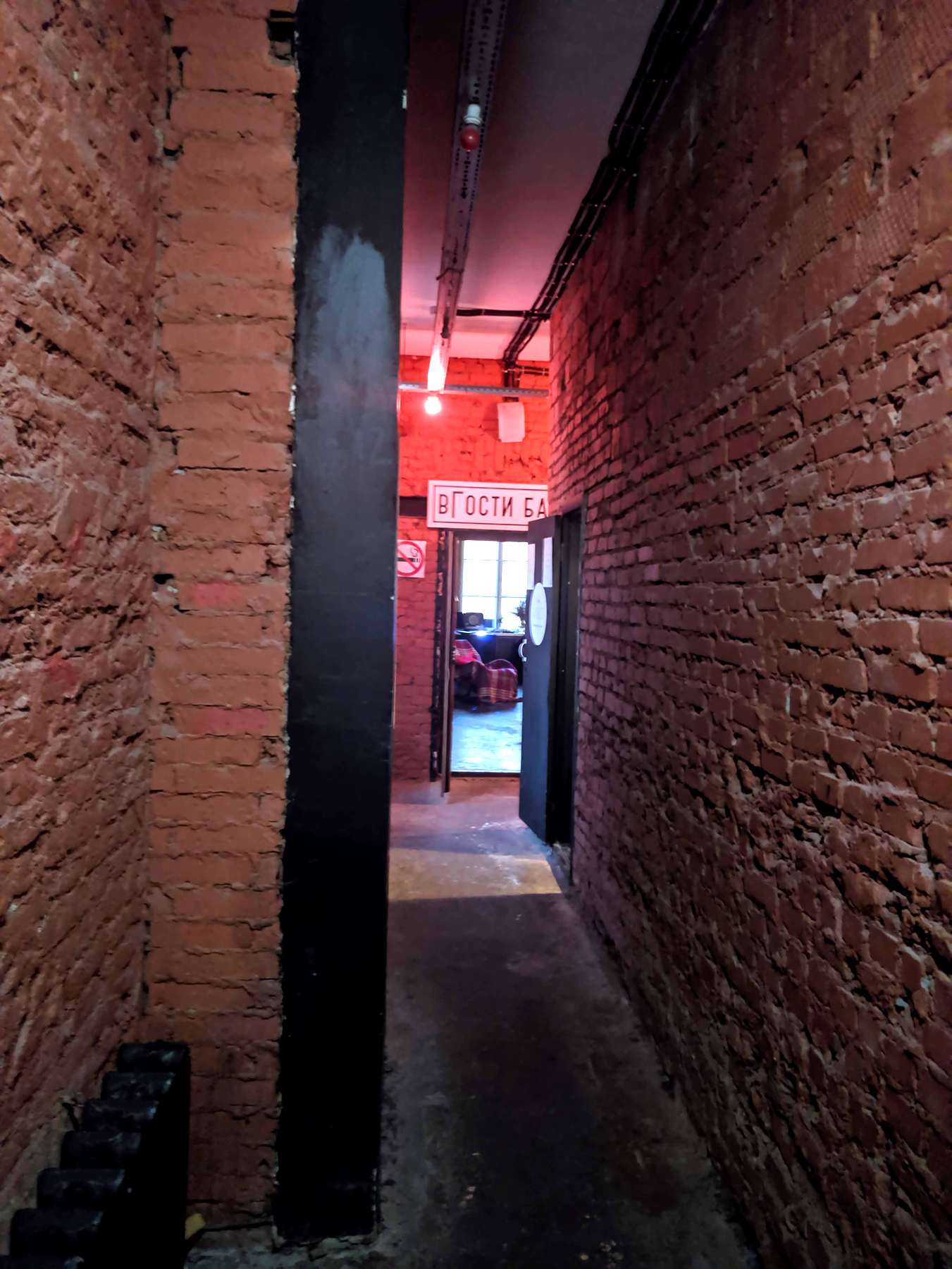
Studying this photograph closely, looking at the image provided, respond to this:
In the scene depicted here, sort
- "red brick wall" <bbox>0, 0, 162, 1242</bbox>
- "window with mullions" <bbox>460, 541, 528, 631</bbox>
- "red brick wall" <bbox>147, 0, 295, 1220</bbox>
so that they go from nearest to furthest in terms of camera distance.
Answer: "red brick wall" <bbox>0, 0, 162, 1242</bbox> → "red brick wall" <bbox>147, 0, 295, 1220</bbox> → "window with mullions" <bbox>460, 541, 528, 631</bbox>

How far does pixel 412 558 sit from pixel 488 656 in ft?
20.5

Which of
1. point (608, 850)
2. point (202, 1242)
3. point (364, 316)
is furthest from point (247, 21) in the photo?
point (608, 850)

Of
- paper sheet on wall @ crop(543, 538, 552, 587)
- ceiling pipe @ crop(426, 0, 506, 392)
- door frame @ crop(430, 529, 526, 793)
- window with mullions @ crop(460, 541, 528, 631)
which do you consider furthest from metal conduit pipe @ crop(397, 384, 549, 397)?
window with mullions @ crop(460, 541, 528, 631)

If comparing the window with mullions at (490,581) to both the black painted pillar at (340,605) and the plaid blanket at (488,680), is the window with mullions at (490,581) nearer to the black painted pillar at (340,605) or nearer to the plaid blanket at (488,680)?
the plaid blanket at (488,680)

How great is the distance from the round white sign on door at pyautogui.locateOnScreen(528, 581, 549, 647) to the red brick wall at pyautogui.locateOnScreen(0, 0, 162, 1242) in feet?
11.9

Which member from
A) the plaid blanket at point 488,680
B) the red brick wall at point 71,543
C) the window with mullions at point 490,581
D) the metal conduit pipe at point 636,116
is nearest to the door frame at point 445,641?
the metal conduit pipe at point 636,116

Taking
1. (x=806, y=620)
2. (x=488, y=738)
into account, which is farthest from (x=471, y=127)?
(x=488, y=738)

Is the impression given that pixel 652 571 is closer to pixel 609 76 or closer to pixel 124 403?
pixel 609 76

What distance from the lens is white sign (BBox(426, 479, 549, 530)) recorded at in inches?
242

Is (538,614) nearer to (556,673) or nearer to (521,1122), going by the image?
(556,673)

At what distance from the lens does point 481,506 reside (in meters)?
6.15

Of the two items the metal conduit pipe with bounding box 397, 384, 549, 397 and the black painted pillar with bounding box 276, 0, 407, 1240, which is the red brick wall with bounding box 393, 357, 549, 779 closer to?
the metal conduit pipe with bounding box 397, 384, 549, 397

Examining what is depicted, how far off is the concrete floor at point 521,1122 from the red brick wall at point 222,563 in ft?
1.93

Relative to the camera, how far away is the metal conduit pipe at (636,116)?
8.07 ft
